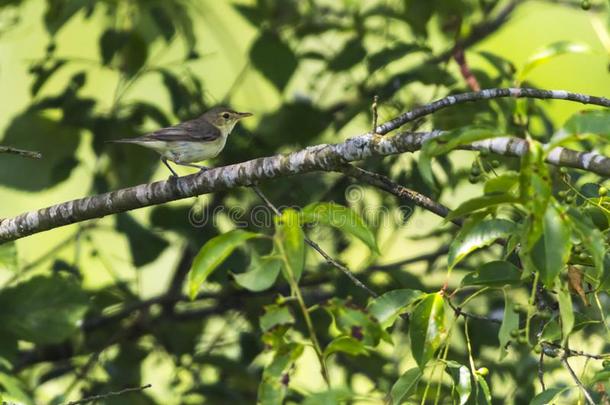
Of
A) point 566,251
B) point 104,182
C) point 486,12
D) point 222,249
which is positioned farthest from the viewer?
point 486,12

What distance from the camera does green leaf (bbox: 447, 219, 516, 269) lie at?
2.46m

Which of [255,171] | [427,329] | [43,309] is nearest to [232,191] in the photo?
[43,309]

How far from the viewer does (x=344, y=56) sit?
5.07 meters

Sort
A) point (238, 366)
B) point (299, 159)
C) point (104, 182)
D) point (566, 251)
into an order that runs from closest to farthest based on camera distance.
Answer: point (566, 251)
point (299, 159)
point (238, 366)
point (104, 182)

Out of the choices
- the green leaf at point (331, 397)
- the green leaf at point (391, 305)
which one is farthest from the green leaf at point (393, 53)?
the green leaf at point (331, 397)

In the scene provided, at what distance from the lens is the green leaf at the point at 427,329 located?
2.54m

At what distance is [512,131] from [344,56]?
105 centimetres

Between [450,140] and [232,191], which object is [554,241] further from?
[232,191]

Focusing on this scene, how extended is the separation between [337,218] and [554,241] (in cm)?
57

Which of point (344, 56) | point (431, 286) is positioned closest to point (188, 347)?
point (431, 286)

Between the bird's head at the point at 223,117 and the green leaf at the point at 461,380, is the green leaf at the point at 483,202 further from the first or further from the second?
the bird's head at the point at 223,117

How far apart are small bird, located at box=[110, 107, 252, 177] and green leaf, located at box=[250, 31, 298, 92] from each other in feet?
1.27

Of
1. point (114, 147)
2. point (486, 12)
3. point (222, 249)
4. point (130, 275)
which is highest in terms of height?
point (222, 249)

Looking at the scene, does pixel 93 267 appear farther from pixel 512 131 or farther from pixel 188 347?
pixel 512 131
